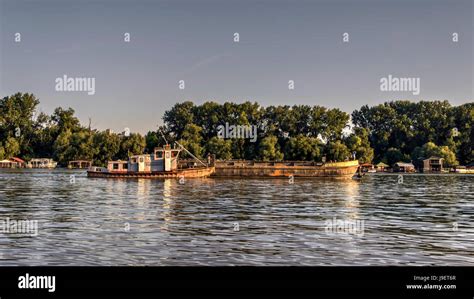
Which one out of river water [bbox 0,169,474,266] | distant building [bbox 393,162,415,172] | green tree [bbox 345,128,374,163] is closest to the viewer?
river water [bbox 0,169,474,266]

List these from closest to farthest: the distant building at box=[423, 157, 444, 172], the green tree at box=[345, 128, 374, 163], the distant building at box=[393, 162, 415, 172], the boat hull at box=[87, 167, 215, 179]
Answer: the boat hull at box=[87, 167, 215, 179], the green tree at box=[345, 128, 374, 163], the distant building at box=[393, 162, 415, 172], the distant building at box=[423, 157, 444, 172]

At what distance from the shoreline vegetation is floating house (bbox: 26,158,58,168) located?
227 cm

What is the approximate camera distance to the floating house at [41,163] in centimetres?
17293

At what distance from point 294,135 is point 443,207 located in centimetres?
11888

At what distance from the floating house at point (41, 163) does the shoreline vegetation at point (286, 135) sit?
2.27 m

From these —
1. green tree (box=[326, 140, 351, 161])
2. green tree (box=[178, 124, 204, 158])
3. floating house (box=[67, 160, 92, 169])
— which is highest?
green tree (box=[178, 124, 204, 158])

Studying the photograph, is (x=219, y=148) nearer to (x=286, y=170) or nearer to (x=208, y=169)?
(x=208, y=169)

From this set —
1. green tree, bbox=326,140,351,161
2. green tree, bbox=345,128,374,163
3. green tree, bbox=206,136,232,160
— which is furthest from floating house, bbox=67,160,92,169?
green tree, bbox=345,128,374,163

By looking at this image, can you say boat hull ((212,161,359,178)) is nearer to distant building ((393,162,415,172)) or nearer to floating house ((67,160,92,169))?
distant building ((393,162,415,172))

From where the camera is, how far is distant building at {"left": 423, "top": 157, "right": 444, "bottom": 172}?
6186 inches

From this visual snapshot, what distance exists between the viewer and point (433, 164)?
6255 inches
